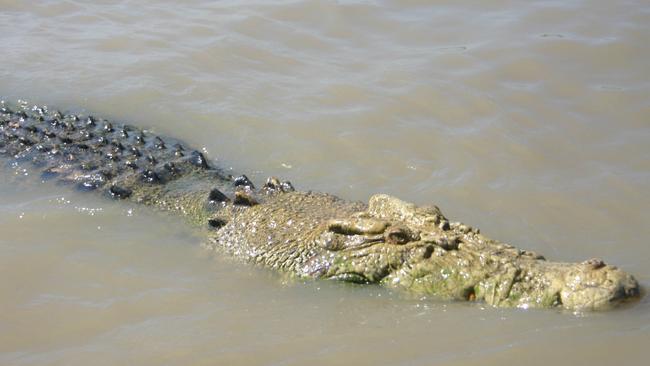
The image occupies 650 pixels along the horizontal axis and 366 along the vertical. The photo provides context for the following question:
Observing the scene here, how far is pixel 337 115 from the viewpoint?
26.7 feet

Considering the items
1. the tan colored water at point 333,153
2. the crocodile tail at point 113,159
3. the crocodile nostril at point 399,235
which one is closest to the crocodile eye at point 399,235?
the crocodile nostril at point 399,235

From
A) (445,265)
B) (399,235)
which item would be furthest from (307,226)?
(445,265)

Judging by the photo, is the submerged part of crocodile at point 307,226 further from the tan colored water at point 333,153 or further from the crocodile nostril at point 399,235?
the tan colored water at point 333,153

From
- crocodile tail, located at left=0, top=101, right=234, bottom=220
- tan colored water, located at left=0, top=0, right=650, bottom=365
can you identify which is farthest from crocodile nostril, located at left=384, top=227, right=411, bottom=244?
crocodile tail, located at left=0, top=101, right=234, bottom=220

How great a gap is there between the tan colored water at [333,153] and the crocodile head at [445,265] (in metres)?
0.12

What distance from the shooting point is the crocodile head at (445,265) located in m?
4.52

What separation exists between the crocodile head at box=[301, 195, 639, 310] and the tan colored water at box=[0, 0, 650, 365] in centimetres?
12

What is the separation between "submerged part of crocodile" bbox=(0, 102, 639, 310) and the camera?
4.70 metres

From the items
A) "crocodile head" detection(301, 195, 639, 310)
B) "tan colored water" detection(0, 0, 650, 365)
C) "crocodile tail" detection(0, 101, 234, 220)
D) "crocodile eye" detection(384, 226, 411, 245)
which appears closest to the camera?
"crocodile head" detection(301, 195, 639, 310)

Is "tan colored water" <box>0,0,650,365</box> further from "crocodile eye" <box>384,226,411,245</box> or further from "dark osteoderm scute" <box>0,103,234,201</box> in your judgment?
"crocodile eye" <box>384,226,411,245</box>

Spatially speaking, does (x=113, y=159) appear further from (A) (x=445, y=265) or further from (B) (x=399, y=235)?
(A) (x=445, y=265)

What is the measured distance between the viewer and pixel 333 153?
7559mm

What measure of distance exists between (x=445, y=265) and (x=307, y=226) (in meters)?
1.20

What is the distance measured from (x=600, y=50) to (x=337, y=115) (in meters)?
3.29
